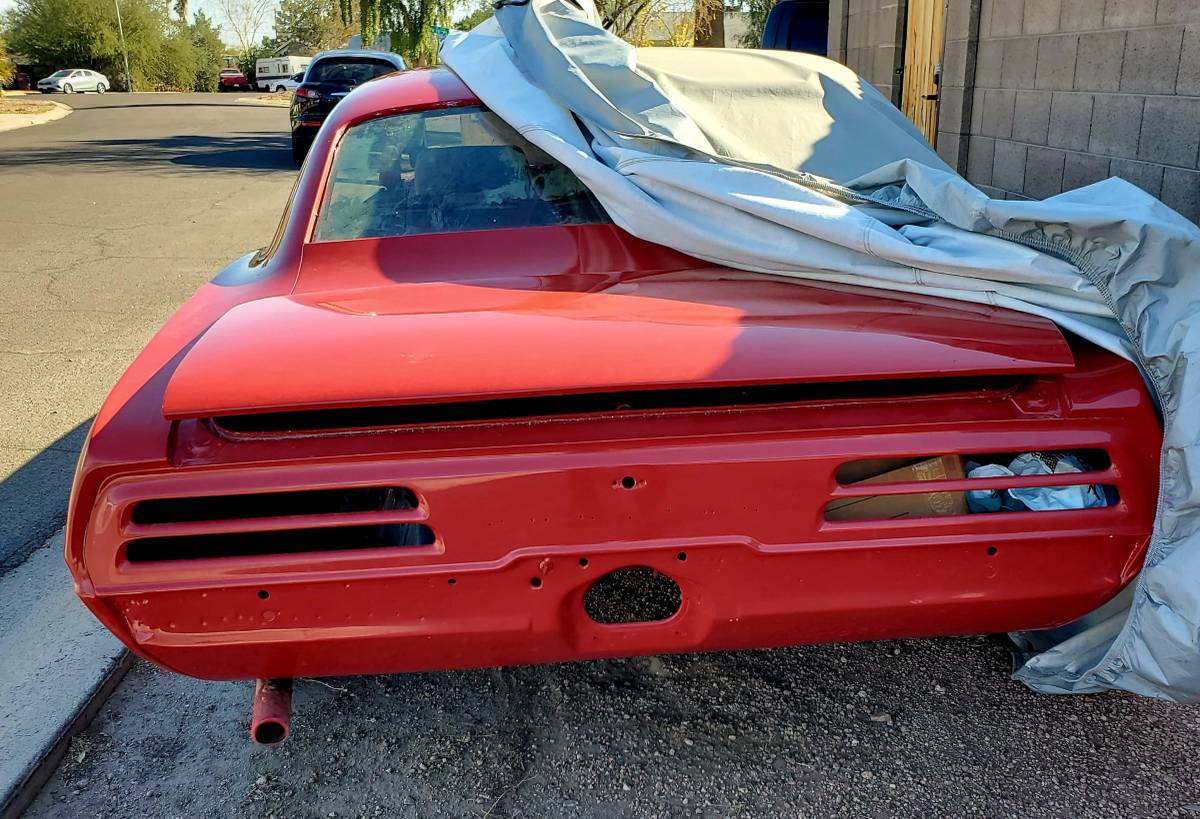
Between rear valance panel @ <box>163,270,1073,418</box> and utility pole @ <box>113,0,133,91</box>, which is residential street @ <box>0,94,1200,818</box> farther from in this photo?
utility pole @ <box>113,0,133,91</box>

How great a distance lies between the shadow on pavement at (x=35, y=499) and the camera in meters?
3.70

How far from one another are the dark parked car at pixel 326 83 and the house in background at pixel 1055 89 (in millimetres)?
8461

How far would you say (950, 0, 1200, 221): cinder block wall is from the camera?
4.36 m

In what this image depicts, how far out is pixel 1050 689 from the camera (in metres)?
2.57

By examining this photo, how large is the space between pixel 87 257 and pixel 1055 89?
7649 mm

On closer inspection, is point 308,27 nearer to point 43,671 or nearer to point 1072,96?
point 1072,96

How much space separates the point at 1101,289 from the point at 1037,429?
413mm

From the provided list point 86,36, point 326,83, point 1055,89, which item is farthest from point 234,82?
point 1055,89

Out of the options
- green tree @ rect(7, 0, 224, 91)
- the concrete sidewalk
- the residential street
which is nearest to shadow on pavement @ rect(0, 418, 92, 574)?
the residential street

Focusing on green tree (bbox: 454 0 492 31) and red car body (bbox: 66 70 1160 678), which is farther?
green tree (bbox: 454 0 492 31)

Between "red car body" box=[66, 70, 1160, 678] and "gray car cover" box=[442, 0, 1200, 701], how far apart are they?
114 millimetres

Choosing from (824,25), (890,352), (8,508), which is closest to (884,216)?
(890,352)

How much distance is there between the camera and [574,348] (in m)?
2.12

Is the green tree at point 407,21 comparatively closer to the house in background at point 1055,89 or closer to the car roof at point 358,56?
the car roof at point 358,56
